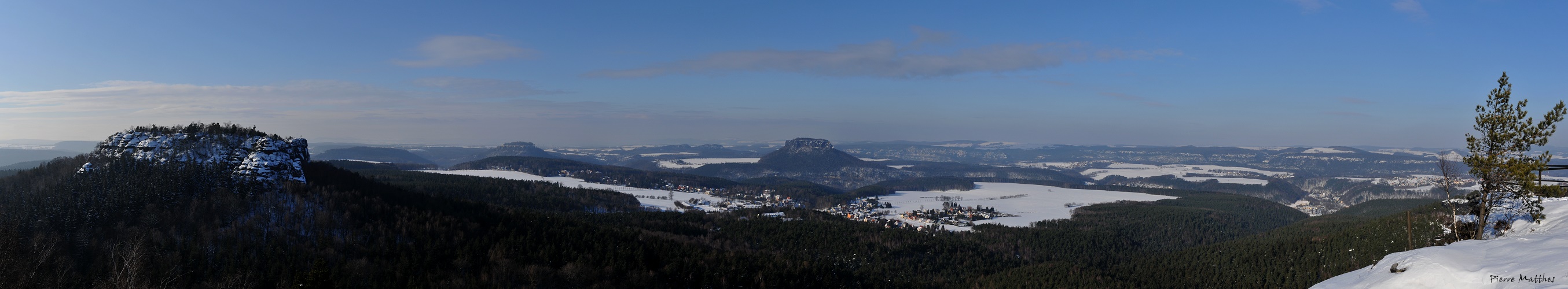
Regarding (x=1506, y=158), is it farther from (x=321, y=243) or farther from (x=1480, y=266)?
(x=321, y=243)

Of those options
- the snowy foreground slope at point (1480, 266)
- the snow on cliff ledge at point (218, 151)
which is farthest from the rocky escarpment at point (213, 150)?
the snowy foreground slope at point (1480, 266)

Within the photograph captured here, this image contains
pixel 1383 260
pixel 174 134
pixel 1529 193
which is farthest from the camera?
pixel 174 134

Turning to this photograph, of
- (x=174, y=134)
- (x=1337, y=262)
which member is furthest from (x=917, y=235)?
(x=174, y=134)

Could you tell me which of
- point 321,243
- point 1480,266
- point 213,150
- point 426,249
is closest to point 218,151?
point 213,150

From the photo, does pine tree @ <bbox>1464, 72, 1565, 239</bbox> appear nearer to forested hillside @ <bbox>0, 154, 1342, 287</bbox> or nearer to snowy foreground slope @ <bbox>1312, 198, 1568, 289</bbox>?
snowy foreground slope @ <bbox>1312, 198, 1568, 289</bbox>

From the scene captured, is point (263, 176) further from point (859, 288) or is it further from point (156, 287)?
point (859, 288)

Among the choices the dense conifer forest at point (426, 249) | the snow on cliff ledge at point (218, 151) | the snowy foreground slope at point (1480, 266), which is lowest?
the dense conifer forest at point (426, 249)

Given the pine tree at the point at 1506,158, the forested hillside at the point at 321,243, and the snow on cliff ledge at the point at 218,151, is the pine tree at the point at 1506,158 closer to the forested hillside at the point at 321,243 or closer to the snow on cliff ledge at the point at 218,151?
the forested hillside at the point at 321,243
